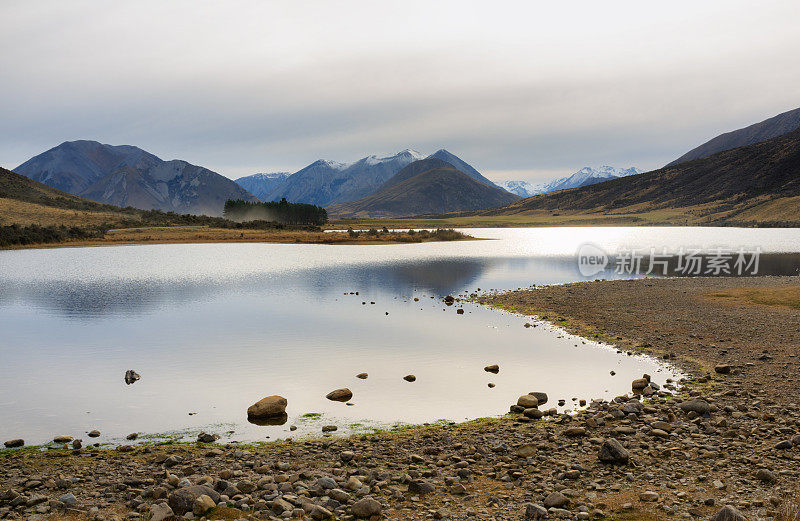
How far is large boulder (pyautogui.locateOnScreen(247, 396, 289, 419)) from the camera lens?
Answer: 1859 cm

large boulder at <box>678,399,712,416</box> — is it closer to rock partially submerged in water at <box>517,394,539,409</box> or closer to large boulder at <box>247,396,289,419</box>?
rock partially submerged in water at <box>517,394,539,409</box>

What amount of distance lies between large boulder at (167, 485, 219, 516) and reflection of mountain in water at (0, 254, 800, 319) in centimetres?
3371

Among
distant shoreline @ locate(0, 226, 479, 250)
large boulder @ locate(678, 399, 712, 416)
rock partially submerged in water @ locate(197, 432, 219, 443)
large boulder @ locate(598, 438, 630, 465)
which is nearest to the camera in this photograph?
large boulder @ locate(598, 438, 630, 465)

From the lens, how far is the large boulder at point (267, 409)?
61.0 feet

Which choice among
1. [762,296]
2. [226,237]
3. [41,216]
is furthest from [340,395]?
[41,216]

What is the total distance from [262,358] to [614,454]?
18.9 meters

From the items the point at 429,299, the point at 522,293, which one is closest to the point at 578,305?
the point at 522,293

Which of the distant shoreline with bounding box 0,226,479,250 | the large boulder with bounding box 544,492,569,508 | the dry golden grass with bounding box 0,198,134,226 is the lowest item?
the large boulder with bounding box 544,492,569,508

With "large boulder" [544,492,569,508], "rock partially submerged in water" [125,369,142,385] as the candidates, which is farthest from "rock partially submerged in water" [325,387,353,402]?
"large boulder" [544,492,569,508]

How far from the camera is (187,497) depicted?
1147 centimetres

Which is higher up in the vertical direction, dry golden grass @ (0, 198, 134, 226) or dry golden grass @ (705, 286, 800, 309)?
dry golden grass @ (0, 198, 134, 226)

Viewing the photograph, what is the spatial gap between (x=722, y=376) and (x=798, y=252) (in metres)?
91.5

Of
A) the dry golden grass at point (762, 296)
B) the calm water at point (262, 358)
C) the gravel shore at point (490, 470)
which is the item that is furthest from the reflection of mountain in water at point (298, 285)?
the gravel shore at point (490, 470)

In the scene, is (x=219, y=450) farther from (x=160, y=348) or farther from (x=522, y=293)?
(x=522, y=293)
